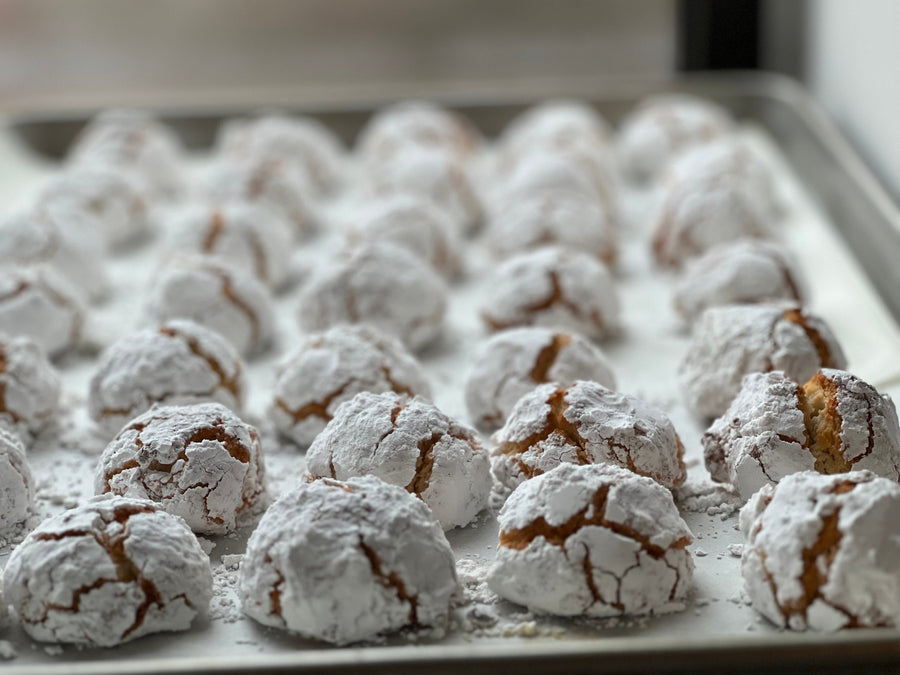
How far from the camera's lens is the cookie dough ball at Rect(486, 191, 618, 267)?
2900mm

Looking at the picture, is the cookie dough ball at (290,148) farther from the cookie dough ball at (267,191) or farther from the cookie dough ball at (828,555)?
the cookie dough ball at (828,555)

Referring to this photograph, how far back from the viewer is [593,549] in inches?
60.8

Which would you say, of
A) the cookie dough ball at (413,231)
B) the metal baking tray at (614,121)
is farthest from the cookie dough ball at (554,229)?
the metal baking tray at (614,121)

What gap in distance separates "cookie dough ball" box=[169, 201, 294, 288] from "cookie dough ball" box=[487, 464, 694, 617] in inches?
Result: 56.9

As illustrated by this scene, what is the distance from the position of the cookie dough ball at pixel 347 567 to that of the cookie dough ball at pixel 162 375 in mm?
627

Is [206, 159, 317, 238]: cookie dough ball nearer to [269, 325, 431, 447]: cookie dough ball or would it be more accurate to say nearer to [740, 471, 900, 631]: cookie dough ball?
[269, 325, 431, 447]: cookie dough ball

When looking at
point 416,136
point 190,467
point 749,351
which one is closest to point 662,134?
point 416,136

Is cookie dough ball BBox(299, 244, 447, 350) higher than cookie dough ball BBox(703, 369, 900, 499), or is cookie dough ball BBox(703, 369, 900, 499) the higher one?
cookie dough ball BBox(299, 244, 447, 350)

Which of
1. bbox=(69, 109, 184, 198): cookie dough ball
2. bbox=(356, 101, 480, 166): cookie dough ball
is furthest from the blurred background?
bbox=(69, 109, 184, 198): cookie dough ball

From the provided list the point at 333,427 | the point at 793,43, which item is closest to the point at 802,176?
the point at 793,43

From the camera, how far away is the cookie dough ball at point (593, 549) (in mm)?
1538

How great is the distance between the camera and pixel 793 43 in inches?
167

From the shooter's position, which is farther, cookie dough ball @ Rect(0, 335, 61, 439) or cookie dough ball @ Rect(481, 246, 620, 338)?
cookie dough ball @ Rect(481, 246, 620, 338)

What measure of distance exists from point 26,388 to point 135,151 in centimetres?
164
